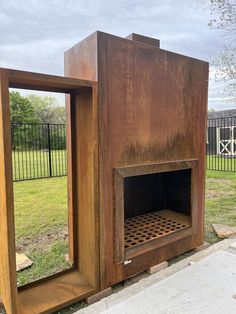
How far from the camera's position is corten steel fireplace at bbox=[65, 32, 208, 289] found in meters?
1.70

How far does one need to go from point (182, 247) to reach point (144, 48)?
177 centimetres

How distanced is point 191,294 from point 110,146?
1.13 m

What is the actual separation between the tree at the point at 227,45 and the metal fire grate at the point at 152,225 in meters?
3.72

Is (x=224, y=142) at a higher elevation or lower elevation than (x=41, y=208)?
higher

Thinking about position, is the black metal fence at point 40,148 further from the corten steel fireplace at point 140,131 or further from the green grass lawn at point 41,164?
the corten steel fireplace at point 140,131

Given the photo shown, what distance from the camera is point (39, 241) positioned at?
272cm

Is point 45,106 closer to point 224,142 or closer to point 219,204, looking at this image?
point 224,142

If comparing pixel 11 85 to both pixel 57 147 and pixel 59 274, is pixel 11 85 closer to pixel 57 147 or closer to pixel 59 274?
pixel 59 274

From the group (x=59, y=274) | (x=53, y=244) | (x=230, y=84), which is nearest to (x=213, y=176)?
(x=230, y=84)

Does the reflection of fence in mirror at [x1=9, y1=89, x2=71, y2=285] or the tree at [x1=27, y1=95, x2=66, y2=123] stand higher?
the tree at [x1=27, y1=95, x2=66, y2=123]

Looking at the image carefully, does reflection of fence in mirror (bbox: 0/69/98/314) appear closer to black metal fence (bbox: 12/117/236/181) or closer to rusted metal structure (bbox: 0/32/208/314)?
rusted metal structure (bbox: 0/32/208/314)

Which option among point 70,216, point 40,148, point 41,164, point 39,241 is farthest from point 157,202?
point 41,164

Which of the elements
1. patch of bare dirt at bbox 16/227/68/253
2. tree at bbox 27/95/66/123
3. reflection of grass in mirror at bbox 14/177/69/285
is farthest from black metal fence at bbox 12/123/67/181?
tree at bbox 27/95/66/123

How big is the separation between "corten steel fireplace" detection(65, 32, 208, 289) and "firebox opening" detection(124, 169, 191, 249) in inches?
1.2
